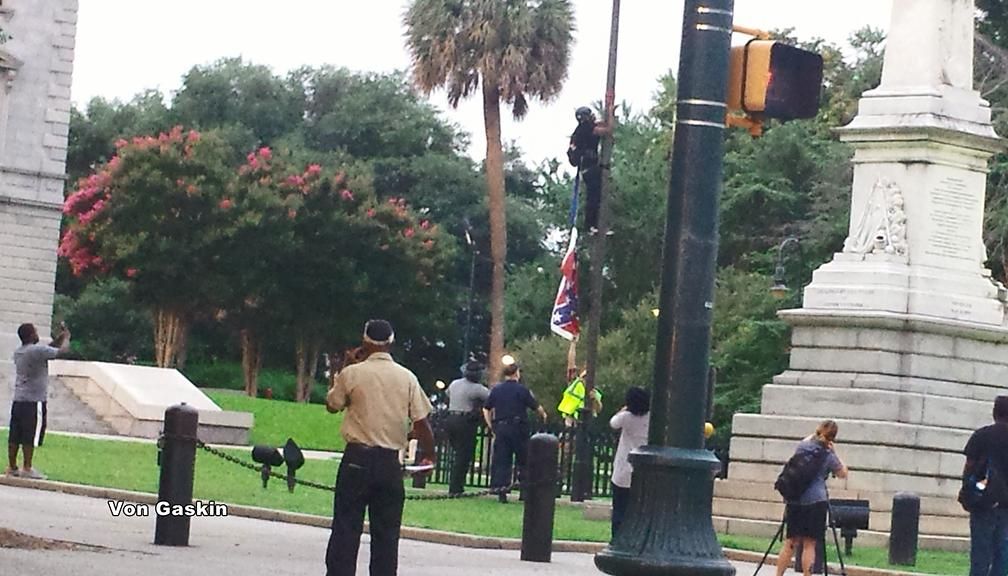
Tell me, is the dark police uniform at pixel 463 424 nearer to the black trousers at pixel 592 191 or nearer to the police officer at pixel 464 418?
the police officer at pixel 464 418

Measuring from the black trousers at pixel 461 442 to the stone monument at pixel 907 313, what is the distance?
15.0 feet

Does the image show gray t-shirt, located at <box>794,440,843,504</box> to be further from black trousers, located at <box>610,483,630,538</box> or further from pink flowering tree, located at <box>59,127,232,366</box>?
pink flowering tree, located at <box>59,127,232,366</box>

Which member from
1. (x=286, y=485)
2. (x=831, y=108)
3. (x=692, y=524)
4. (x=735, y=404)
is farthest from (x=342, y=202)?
(x=692, y=524)

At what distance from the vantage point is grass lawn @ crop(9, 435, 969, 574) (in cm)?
2481

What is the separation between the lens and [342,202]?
7631cm

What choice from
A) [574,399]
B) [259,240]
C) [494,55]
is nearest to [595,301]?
[574,399]

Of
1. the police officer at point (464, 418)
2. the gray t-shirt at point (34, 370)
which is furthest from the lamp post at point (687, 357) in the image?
the police officer at point (464, 418)

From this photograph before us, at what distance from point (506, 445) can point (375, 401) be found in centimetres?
1495

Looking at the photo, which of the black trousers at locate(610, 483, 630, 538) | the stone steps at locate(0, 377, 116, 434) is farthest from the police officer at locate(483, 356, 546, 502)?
the stone steps at locate(0, 377, 116, 434)

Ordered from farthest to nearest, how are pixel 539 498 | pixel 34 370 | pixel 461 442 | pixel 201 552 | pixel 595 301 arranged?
pixel 595 301
pixel 461 442
pixel 34 370
pixel 539 498
pixel 201 552

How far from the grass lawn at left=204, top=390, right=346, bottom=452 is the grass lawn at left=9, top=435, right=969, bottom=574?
16988mm

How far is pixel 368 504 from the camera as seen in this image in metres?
15.5

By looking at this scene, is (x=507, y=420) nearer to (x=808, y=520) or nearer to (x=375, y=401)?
(x=808, y=520)

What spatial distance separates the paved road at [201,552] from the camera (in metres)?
17.2
